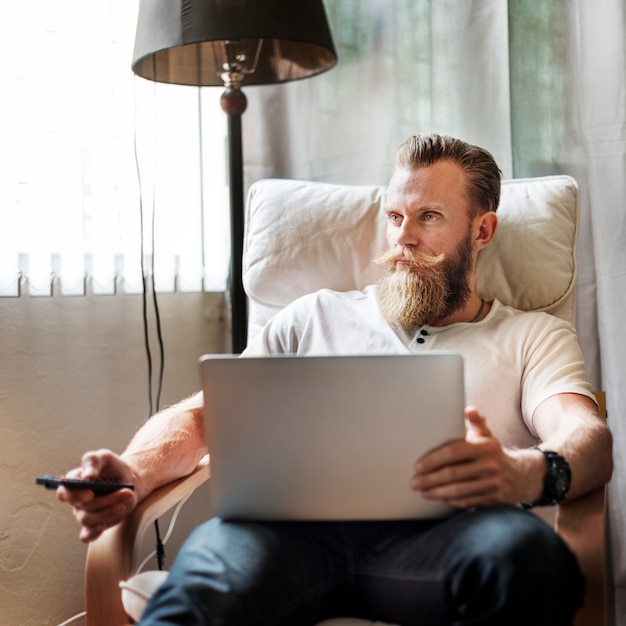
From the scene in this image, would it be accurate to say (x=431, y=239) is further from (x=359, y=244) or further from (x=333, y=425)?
(x=333, y=425)

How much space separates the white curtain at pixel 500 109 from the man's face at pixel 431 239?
41 centimetres

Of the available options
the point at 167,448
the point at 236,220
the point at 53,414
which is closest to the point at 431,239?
the point at 236,220

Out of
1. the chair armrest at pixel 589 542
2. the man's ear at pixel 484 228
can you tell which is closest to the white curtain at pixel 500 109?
the man's ear at pixel 484 228

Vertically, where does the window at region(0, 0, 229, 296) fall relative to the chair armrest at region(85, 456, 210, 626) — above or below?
above

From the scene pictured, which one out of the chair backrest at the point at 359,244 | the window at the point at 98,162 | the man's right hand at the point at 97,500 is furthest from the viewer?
the window at the point at 98,162

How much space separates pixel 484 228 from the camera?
154cm

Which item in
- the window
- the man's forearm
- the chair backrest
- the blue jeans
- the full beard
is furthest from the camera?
the window

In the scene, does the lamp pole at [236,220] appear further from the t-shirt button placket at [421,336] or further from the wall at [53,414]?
the t-shirt button placket at [421,336]

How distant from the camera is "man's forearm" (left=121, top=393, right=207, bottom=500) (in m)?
1.18

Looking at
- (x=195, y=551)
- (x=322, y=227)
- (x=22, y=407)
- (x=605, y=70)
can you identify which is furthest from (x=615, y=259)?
(x=22, y=407)

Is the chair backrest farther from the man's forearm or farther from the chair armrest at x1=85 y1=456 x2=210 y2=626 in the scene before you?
the chair armrest at x1=85 y1=456 x2=210 y2=626

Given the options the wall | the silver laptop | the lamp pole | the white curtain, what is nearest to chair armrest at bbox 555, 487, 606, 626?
the silver laptop

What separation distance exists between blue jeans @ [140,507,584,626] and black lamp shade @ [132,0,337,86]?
977mm

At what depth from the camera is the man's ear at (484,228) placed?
1.53m
